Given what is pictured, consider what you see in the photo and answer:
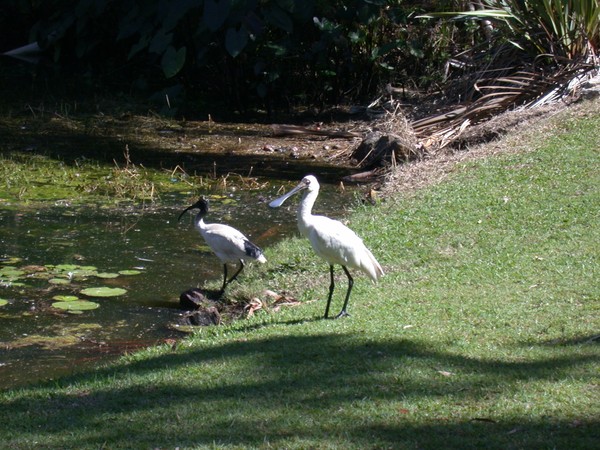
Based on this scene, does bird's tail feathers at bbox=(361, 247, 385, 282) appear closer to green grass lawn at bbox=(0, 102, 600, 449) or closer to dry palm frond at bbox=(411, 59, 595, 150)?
green grass lawn at bbox=(0, 102, 600, 449)

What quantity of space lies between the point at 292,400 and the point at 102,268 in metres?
4.32

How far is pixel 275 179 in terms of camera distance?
1264cm

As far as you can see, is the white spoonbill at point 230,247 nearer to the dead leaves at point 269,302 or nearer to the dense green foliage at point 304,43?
the dead leaves at point 269,302

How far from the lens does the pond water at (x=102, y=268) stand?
7.04 m

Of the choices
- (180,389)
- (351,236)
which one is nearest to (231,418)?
(180,389)

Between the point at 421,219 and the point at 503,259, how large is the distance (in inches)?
67.0

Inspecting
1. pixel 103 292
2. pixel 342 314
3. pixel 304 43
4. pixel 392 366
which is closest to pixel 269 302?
pixel 342 314

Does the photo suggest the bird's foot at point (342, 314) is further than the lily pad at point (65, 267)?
No

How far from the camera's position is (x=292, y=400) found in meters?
4.98

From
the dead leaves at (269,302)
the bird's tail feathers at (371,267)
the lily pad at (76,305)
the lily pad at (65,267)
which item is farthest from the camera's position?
the lily pad at (65,267)

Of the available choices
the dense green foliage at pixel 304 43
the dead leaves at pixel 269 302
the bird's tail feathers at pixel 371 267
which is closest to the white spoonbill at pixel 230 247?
the dead leaves at pixel 269 302

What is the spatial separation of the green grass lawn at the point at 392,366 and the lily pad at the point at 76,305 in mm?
1192

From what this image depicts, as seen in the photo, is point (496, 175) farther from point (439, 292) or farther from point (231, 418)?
point (231, 418)

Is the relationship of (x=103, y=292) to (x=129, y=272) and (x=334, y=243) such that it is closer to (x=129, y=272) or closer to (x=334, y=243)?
(x=129, y=272)
